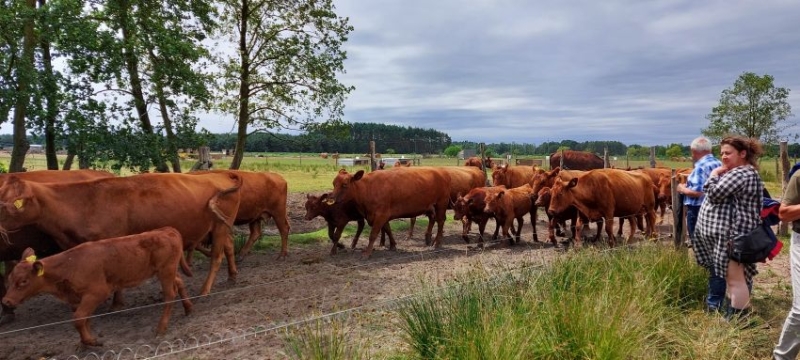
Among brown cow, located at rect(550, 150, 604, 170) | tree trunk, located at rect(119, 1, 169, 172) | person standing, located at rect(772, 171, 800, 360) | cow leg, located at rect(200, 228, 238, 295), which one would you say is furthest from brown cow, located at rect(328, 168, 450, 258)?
brown cow, located at rect(550, 150, 604, 170)

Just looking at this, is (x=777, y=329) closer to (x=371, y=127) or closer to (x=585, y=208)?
(x=585, y=208)

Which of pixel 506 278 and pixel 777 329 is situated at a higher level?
pixel 506 278

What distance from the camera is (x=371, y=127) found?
104562 millimetres

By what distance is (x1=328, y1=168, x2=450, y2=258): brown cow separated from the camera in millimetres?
10555

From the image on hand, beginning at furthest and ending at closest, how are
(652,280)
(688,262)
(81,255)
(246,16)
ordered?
(246,16), (688,262), (652,280), (81,255)

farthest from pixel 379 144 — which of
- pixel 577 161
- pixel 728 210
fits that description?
pixel 728 210

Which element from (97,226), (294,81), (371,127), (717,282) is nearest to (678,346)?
(717,282)

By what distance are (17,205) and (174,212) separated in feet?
5.66

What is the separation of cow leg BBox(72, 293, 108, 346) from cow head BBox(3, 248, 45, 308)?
422 mm

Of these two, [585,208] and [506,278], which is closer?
[506,278]

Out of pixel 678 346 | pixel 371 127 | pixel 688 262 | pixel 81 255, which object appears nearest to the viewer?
pixel 678 346

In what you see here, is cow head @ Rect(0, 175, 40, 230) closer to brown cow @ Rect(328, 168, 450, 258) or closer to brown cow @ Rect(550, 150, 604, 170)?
brown cow @ Rect(328, 168, 450, 258)

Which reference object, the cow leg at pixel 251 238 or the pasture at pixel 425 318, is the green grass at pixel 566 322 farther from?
the cow leg at pixel 251 238

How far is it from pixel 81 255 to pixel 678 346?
6.01 metres
